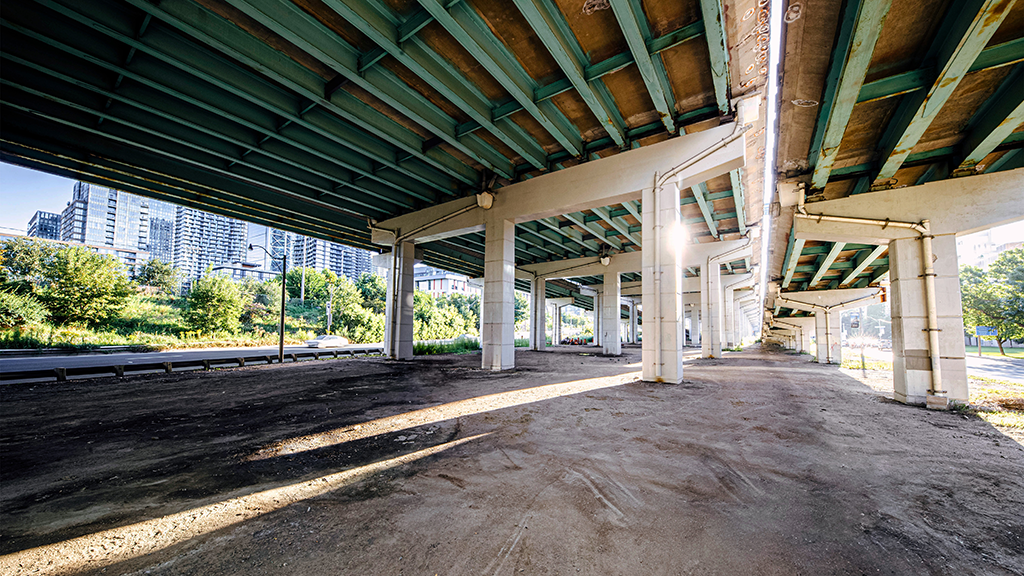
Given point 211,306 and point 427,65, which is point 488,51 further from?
point 211,306

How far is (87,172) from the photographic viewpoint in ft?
44.7

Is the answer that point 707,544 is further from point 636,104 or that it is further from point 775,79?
point 636,104

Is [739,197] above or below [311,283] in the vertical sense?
above

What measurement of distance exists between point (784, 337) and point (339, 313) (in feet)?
197

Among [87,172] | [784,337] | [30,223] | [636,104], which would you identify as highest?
[30,223]

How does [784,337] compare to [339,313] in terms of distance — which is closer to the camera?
→ [339,313]

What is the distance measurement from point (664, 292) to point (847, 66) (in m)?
7.18

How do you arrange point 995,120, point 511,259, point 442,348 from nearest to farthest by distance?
point 995,120
point 511,259
point 442,348

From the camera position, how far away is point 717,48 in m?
7.91

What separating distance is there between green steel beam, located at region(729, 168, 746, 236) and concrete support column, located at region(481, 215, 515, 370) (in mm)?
8927

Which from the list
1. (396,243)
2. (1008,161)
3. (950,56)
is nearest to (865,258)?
(1008,161)

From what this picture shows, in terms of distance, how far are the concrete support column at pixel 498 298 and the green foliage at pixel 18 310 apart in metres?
34.1

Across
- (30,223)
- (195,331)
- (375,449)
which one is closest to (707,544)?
(375,449)

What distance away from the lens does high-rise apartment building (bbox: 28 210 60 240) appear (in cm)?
9531
